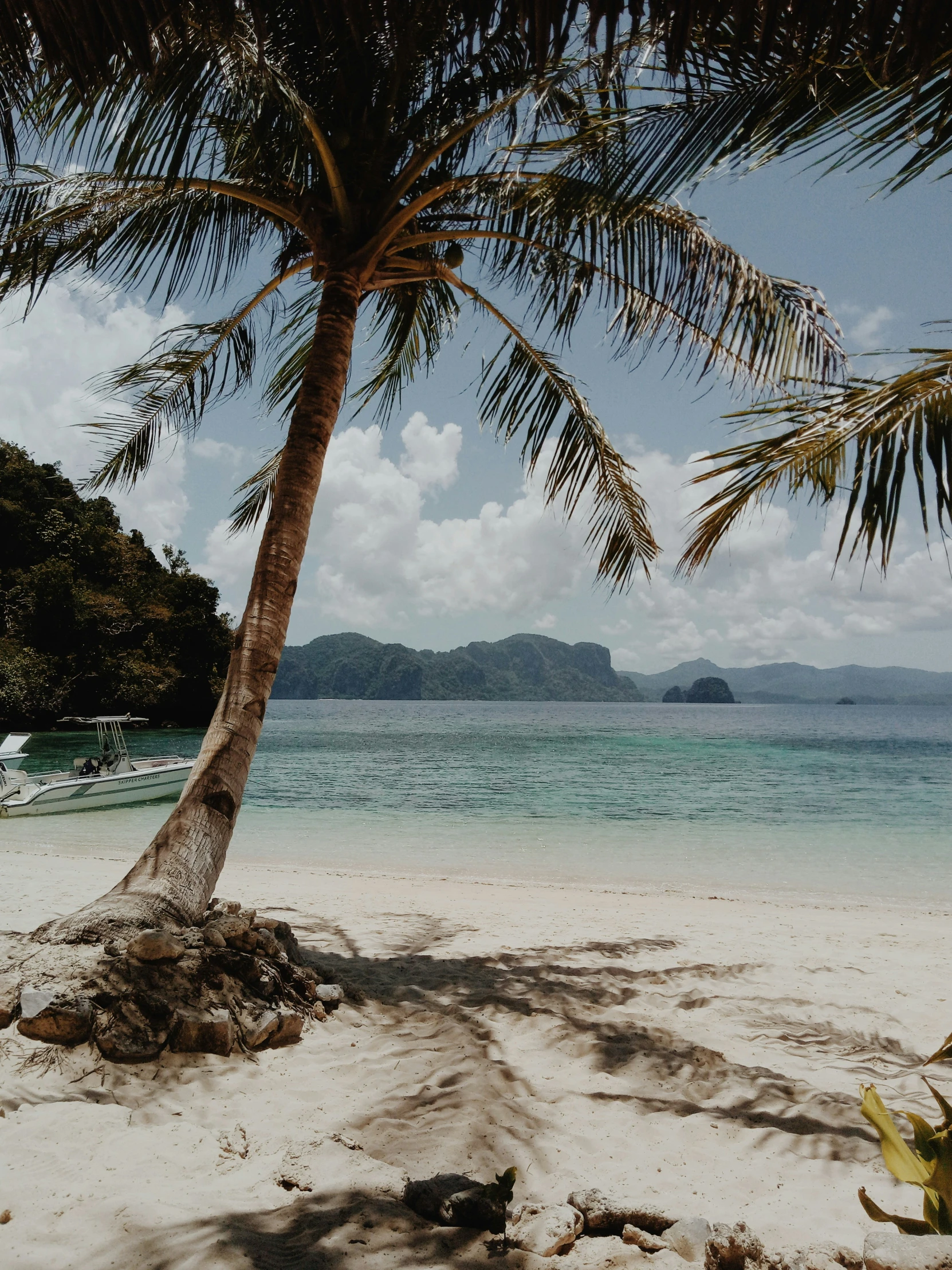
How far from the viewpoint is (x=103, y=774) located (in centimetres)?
1673

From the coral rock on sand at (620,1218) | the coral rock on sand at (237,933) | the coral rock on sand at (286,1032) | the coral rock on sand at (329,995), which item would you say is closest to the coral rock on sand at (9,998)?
the coral rock on sand at (237,933)

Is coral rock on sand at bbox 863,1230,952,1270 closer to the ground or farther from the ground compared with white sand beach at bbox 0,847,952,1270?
farther from the ground

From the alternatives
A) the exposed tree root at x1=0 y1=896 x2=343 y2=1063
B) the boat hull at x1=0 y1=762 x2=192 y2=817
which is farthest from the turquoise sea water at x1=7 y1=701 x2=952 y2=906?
the exposed tree root at x1=0 y1=896 x2=343 y2=1063

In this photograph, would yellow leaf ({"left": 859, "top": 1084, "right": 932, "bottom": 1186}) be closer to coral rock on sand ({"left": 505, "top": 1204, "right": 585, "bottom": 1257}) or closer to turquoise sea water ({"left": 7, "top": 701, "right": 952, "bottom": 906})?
coral rock on sand ({"left": 505, "top": 1204, "right": 585, "bottom": 1257})

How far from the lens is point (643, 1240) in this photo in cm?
219

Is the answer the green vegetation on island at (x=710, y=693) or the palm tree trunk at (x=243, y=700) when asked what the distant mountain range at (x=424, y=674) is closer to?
the green vegetation on island at (x=710, y=693)

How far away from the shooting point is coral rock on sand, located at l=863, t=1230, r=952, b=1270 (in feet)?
4.92

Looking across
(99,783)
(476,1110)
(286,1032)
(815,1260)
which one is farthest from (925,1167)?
(99,783)

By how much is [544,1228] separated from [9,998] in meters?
2.45

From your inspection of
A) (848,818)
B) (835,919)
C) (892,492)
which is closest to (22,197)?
(892,492)

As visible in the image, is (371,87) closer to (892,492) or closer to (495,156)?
(495,156)

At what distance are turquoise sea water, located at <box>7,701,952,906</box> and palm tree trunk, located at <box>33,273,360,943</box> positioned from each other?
818cm

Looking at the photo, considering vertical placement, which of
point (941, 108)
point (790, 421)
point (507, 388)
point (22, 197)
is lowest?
point (790, 421)

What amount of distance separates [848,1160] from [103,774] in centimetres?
1689
